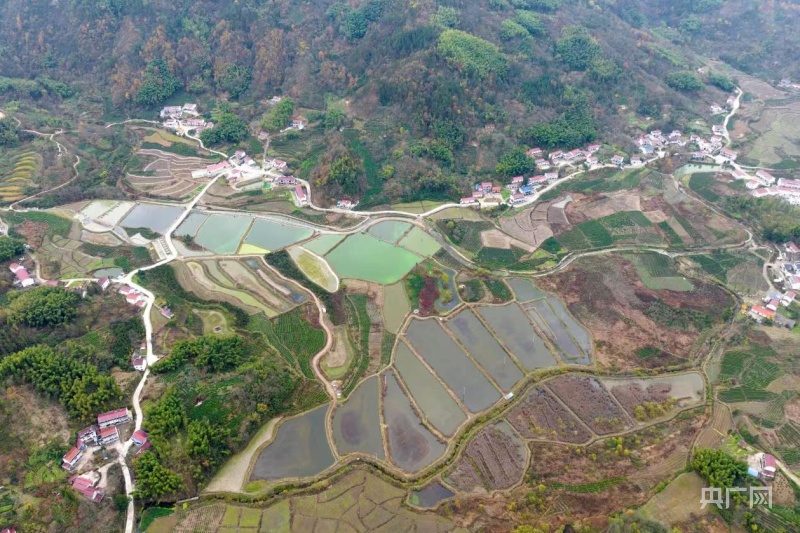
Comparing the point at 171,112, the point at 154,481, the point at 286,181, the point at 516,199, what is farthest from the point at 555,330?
the point at 171,112

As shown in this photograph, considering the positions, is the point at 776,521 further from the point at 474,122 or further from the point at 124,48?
the point at 124,48

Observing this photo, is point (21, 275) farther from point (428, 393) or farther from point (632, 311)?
point (632, 311)

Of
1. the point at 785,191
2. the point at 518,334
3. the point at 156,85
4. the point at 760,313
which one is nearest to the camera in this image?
the point at 518,334

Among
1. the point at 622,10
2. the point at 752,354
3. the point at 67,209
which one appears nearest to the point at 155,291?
the point at 67,209

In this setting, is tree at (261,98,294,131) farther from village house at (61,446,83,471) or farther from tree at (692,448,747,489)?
tree at (692,448,747,489)

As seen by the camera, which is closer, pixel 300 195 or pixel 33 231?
pixel 33 231

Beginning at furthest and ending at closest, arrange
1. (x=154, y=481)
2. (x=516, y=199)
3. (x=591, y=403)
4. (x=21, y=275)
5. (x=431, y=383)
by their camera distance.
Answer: (x=516, y=199), (x=21, y=275), (x=431, y=383), (x=591, y=403), (x=154, y=481)

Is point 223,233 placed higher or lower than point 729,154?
lower
